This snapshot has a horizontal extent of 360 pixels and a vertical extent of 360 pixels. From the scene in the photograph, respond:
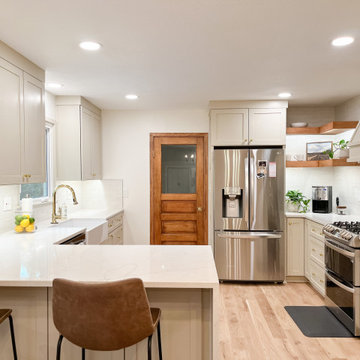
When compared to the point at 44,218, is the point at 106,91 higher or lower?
higher

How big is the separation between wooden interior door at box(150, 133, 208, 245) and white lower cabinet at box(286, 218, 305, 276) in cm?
122

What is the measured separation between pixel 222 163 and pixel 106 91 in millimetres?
1715

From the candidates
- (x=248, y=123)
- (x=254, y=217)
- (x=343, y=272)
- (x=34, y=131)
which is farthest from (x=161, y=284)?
(x=248, y=123)

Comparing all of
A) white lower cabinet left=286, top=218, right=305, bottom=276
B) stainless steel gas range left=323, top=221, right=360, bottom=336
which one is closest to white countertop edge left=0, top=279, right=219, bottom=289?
stainless steel gas range left=323, top=221, right=360, bottom=336

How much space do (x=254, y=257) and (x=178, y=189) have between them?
151 centimetres

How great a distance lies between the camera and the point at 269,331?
306 centimetres

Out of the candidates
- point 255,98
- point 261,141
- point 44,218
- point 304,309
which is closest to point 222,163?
point 261,141

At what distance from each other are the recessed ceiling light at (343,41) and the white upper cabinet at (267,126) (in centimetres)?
189

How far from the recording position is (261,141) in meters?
4.40

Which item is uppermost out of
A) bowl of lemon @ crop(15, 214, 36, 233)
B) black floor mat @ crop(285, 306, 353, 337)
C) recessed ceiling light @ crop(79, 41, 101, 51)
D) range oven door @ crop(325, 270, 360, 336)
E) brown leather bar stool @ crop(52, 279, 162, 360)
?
recessed ceiling light @ crop(79, 41, 101, 51)

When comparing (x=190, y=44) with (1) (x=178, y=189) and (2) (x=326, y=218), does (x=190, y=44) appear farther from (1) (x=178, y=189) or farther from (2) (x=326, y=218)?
(1) (x=178, y=189)

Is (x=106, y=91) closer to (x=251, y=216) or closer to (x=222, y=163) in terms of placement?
(x=222, y=163)

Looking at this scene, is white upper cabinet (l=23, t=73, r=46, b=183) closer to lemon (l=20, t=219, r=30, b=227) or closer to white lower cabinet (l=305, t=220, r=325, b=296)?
lemon (l=20, t=219, r=30, b=227)

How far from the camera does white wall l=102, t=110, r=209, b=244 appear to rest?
5086 mm
